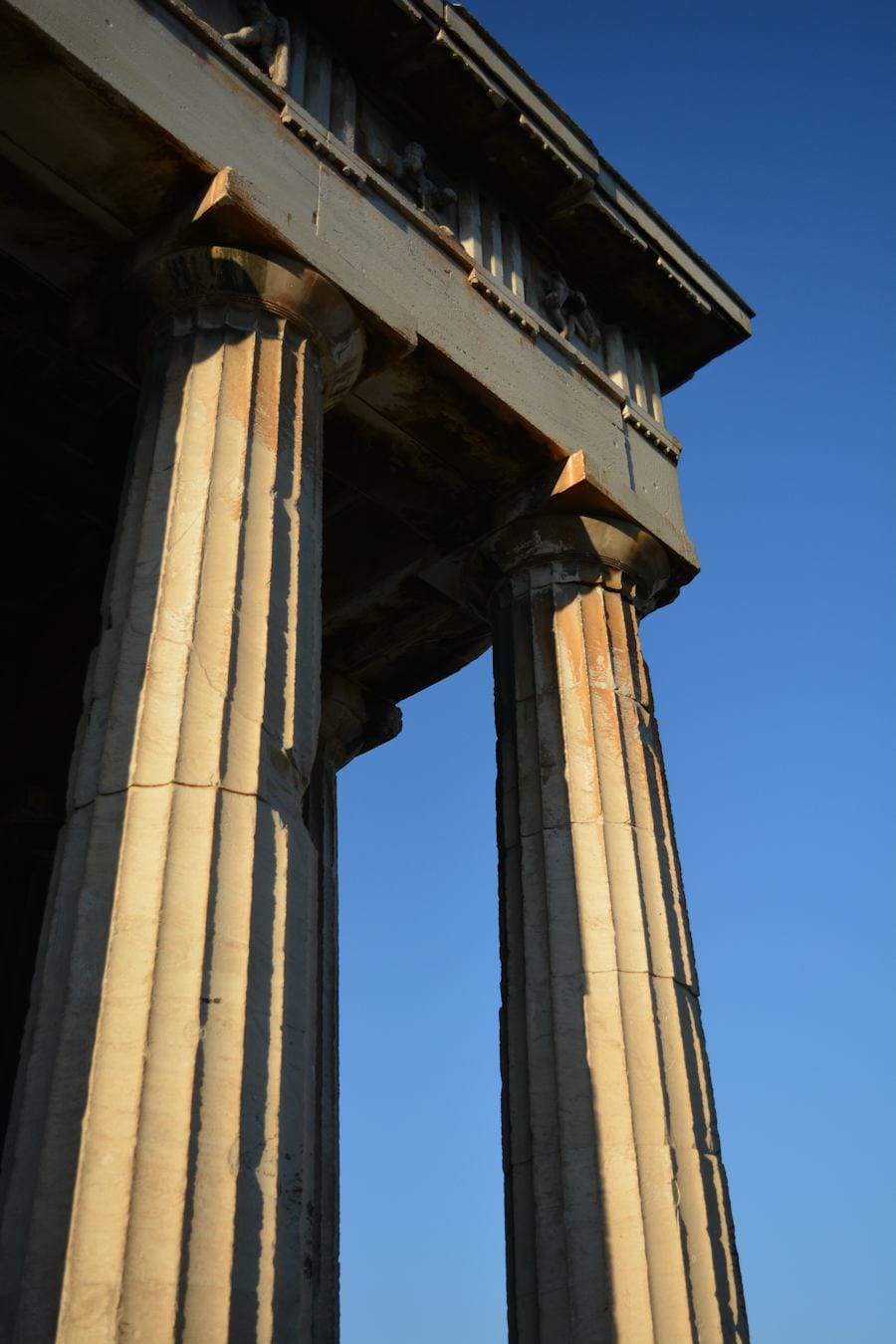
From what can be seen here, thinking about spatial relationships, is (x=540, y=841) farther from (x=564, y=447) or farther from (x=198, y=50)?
(x=198, y=50)

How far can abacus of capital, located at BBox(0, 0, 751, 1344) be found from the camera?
330 inches

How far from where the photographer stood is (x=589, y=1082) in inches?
481

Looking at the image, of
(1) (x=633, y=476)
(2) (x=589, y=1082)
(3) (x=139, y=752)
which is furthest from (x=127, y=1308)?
(1) (x=633, y=476)

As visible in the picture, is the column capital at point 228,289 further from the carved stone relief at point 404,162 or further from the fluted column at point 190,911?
the carved stone relief at point 404,162

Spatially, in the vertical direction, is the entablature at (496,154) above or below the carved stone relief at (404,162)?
above

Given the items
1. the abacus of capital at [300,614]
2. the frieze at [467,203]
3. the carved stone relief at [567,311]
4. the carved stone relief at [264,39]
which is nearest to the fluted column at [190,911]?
the abacus of capital at [300,614]

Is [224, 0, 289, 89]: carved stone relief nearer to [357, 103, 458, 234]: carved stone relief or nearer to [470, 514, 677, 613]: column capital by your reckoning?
[357, 103, 458, 234]: carved stone relief

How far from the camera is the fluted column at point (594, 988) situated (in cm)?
1147

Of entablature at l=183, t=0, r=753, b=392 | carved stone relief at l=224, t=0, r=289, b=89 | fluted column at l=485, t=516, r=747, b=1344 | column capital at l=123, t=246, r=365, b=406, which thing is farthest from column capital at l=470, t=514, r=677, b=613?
carved stone relief at l=224, t=0, r=289, b=89

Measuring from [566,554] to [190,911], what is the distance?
7.73 m

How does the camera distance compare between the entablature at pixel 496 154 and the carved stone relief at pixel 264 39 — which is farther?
the entablature at pixel 496 154

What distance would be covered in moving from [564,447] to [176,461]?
5506 mm

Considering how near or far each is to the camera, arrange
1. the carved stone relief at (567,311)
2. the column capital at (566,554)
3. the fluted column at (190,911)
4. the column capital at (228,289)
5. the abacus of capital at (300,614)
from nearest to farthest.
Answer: the fluted column at (190,911) < the abacus of capital at (300,614) < the column capital at (228,289) < the column capital at (566,554) < the carved stone relief at (567,311)

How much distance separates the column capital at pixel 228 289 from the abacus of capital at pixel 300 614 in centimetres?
3
